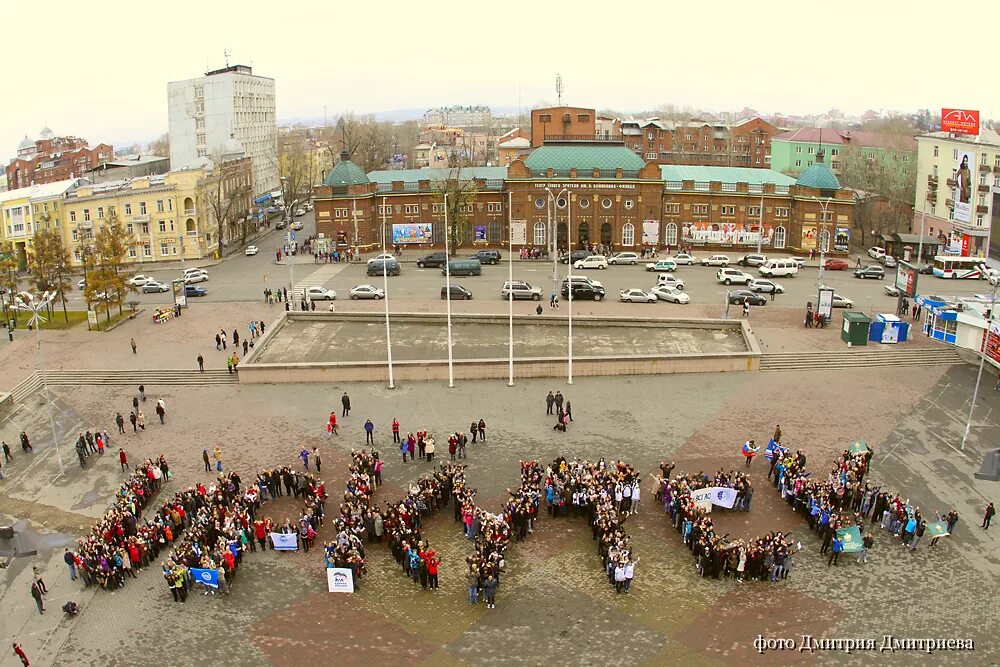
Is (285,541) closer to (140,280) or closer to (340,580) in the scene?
(340,580)

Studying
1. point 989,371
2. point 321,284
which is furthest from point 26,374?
point 989,371

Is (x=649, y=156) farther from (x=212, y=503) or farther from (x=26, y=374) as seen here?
(x=212, y=503)

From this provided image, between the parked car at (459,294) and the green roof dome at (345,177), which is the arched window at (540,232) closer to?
the green roof dome at (345,177)

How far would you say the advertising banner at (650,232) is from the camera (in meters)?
69.9

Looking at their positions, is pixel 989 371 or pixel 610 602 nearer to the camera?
pixel 610 602

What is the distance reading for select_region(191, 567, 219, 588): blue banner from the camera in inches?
885

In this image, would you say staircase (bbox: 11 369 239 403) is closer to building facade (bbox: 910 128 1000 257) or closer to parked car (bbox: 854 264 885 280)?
parked car (bbox: 854 264 885 280)

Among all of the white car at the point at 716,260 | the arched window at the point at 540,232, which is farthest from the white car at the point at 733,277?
the arched window at the point at 540,232

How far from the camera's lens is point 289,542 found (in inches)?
972

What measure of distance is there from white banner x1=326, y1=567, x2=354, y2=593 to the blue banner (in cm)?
285

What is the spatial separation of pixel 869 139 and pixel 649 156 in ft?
99.6

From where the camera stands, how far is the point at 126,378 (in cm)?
4047

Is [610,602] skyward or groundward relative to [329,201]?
groundward

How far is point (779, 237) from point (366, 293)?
33991 millimetres
